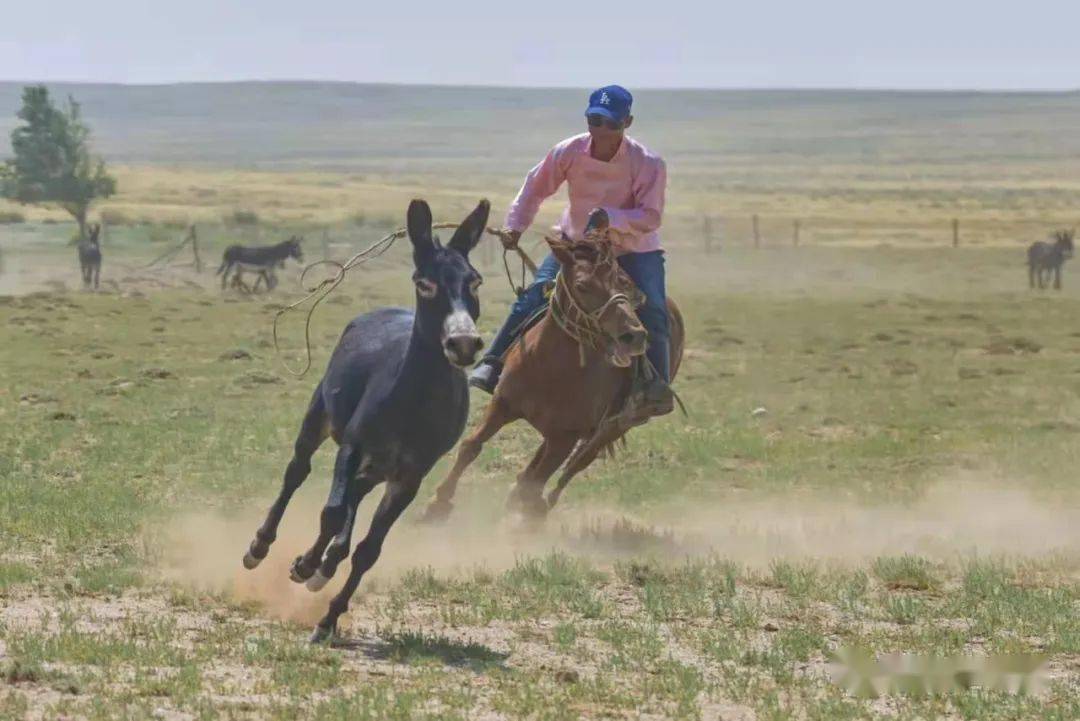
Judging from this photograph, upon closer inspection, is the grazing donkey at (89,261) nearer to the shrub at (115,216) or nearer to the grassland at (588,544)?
the grassland at (588,544)

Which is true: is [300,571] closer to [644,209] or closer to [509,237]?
[509,237]

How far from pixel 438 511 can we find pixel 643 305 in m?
1.62

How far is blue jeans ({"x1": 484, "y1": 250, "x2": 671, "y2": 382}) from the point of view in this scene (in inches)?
427

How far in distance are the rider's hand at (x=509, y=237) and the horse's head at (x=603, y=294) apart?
197mm

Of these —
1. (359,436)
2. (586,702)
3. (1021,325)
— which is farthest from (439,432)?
(1021,325)

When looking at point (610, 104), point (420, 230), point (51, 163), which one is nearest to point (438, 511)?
point (610, 104)

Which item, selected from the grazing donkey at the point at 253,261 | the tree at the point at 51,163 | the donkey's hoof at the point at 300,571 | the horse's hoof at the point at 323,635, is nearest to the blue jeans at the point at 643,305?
the donkey's hoof at the point at 300,571

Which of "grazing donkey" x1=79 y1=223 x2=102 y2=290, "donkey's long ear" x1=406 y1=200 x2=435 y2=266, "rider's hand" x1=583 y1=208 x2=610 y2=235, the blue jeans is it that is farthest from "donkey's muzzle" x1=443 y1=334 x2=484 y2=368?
"grazing donkey" x1=79 y1=223 x2=102 y2=290

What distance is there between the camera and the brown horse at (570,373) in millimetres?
10141

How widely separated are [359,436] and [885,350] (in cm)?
2002

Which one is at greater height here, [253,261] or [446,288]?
[446,288]

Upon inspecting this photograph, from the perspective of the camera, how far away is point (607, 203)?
1060 centimetres

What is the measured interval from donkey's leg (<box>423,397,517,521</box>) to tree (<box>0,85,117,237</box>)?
2453 inches

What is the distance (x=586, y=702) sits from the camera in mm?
6875
